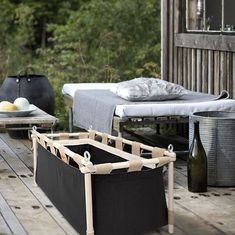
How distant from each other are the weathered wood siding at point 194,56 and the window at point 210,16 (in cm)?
9

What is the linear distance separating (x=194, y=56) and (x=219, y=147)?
2122 mm

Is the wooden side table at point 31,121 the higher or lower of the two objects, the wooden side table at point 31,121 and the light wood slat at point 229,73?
the lower

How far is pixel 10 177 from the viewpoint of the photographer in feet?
17.4

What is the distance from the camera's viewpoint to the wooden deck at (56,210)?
3.87 metres

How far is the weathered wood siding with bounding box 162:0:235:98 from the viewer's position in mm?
6145

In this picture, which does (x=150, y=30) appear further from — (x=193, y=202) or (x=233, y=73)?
(x=193, y=202)

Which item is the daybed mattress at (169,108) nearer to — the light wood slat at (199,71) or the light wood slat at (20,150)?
the light wood slat at (20,150)

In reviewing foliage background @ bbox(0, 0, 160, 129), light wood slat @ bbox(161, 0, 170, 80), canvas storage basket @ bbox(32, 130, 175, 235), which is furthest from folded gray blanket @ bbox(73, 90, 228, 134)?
foliage background @ bbox(0, 0, 160, 129)

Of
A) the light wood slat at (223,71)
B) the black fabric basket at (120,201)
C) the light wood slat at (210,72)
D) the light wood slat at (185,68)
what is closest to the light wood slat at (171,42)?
the light wood slat at (185,68)

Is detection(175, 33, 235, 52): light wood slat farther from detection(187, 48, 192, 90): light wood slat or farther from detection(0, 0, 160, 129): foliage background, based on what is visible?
detection(0, 0, 160, 129): foliage background

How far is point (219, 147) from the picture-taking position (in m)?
4.86

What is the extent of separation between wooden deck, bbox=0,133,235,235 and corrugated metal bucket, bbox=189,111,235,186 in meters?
0.09

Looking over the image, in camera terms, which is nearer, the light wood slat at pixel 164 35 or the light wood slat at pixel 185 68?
the light wood slat at pixel 185 68

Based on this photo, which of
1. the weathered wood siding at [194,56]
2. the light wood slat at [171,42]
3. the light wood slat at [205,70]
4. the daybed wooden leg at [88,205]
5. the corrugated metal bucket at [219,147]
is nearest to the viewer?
the daybed wooden leg at [88,205]
